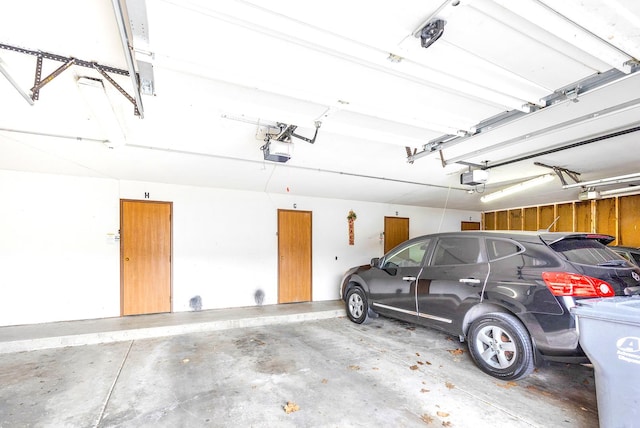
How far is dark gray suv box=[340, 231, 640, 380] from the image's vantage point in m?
2.72

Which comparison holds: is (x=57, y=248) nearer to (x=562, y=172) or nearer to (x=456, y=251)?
(x=456, y=251)

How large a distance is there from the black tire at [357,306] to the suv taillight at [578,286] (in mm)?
2748

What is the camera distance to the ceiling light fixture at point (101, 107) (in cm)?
227

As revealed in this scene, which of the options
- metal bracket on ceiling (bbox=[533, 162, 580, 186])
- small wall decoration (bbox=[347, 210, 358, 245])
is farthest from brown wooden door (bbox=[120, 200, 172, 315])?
metal bracket on ceiling (bbox=[533, 162, 580, 186])

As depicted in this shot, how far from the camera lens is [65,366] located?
3.35m

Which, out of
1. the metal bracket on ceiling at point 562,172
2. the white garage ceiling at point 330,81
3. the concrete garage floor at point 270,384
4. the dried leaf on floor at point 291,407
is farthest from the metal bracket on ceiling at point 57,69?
the metal bracket on ceiling at point 562,172

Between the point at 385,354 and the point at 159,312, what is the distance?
162 inches

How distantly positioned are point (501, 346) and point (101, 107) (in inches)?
179

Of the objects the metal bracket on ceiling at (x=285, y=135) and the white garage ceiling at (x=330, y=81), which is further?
the metal bracket on ceiling at (x=285, y=135)

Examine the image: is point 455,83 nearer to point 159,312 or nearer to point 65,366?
point 65,366

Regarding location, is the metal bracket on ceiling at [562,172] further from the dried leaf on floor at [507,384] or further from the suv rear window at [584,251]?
the dried leaf on floor at [507,384]

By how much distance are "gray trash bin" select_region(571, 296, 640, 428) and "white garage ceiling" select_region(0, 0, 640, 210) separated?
65.0 inches

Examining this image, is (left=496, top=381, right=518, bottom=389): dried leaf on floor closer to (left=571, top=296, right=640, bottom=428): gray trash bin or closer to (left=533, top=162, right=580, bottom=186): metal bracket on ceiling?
(left=571, top=296, right=640, bottom=428): gray trash bin

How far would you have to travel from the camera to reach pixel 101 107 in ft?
8.42
